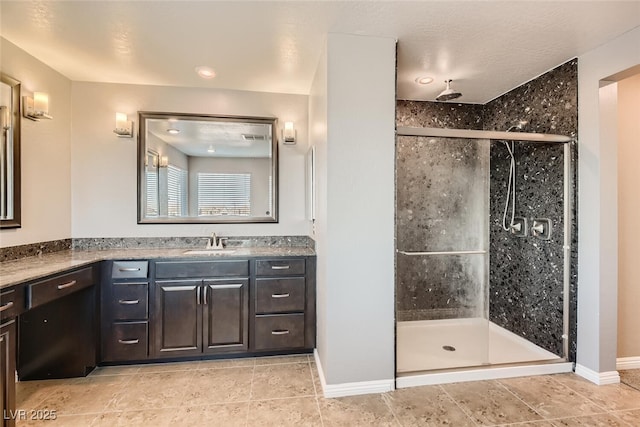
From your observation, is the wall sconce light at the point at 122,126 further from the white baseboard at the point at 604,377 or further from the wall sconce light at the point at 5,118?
the white baseboard at the point at 604,377

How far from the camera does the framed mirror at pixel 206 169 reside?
293cm

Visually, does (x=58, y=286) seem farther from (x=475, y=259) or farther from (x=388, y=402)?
(x=475, y=259)

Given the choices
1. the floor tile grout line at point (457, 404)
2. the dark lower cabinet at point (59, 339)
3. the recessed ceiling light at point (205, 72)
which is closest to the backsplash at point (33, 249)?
the dark lower cabinet at point (59, 339)

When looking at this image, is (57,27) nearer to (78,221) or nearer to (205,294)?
(78,221)

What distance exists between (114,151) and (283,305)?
2.17m

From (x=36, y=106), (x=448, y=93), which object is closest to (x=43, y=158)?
(x=36, y=106)

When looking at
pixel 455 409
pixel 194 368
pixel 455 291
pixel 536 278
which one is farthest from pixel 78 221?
pixel 536 278

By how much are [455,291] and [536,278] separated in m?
0.73

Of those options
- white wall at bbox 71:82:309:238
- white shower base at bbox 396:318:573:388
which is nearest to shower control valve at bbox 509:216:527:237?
white shower base at bbox 396:318:573:388

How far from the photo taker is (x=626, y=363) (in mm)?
2373

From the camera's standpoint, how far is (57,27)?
201 cm

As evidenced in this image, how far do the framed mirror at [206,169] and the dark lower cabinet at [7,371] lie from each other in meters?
1.47

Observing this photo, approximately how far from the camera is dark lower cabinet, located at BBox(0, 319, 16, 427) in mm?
1501

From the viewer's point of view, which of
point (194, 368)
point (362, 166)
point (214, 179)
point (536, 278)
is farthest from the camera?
point (214, 179)
